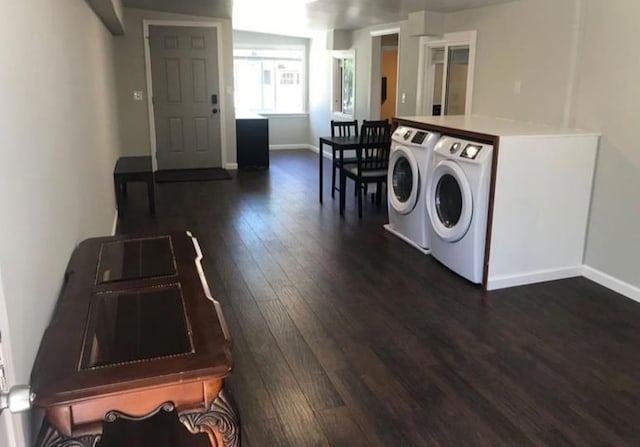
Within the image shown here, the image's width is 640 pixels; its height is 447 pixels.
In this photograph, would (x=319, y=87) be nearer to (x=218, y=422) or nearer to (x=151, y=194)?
(x=151, y=194)

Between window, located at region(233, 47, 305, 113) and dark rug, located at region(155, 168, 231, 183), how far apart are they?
289 centimetres

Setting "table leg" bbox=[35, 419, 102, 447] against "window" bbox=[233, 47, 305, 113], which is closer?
"table leg" bbox=[35, 419, 102, 447]

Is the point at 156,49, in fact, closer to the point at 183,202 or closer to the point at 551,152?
the point at 183,202

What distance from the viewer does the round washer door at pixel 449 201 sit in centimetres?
373

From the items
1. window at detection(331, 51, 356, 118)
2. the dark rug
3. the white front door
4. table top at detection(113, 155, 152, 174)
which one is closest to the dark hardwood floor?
table top at detection(113, 155, 152, 174)

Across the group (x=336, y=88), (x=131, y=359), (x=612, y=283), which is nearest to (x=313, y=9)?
(x=336, y=88)

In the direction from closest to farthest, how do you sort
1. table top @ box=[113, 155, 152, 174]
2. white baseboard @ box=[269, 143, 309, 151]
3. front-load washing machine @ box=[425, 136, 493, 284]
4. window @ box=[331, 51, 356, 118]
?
Answer: front-load washing machine @ box=[425, 136, 493, 284]
table top @ box=[113, 155, 152, 174]
window @ box=[331, 51, 356, 118]
white baseboard @ box=[269, 143, 309, 151]

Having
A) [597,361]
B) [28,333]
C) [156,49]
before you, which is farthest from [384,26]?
[28,333]

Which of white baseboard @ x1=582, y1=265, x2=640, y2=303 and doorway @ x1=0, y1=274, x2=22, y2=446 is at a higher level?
doorway @ x1=0, y1=274, x2=22, y2=446

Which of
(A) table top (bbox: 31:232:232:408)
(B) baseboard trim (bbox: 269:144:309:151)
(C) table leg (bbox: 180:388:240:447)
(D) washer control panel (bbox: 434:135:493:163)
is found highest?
(D) washer control panel (bbox: 434:135:493:163)

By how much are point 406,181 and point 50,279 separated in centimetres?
348

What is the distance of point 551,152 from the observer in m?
3.69

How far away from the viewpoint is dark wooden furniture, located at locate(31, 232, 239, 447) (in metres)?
1.33

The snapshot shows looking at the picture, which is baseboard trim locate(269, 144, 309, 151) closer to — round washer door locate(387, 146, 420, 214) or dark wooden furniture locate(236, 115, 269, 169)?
dark wooden furniture locate(236, 115, 269, 169)
